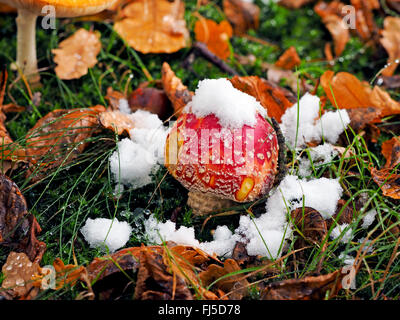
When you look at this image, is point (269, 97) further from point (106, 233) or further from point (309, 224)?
point (106, 233)

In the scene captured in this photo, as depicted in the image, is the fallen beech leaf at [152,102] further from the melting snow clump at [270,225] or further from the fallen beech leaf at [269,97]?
the melting snow clump at [270,225]

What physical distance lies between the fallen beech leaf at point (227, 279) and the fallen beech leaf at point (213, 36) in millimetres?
1931

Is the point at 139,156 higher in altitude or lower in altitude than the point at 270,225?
higher

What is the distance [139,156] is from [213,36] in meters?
1.50

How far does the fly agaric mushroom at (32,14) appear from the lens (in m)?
2.35

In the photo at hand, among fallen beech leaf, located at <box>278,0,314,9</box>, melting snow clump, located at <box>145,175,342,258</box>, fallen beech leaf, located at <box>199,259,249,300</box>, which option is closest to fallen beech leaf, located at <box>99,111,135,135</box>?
melting snow clump, located at <box>145,175,342,258</box>

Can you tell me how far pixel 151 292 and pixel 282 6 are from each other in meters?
3.25

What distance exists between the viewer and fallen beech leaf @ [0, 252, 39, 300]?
1829 mm

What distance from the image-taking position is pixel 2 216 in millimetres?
2066

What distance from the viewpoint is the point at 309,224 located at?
2.13 m

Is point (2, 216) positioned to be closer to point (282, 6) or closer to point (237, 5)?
point (237, 5)

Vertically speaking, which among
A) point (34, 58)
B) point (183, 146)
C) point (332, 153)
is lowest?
point (332, 153)

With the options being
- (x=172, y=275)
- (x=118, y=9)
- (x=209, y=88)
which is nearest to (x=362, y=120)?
(x=209, y=88)

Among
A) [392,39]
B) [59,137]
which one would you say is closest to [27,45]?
[59,137]
